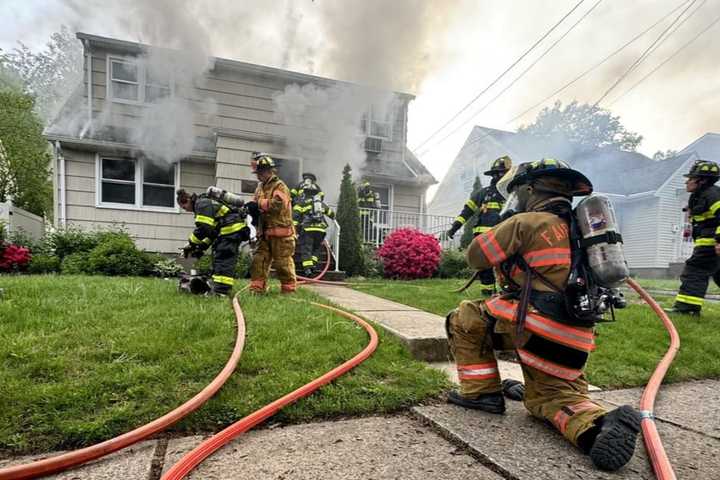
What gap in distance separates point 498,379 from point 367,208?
794cm

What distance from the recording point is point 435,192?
21.7 meters

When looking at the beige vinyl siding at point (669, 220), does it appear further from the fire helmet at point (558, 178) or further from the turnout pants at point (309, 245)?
the fire helmet at point (558, 178)

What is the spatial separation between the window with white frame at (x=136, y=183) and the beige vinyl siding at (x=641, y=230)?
16.4m

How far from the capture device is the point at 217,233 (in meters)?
4.23

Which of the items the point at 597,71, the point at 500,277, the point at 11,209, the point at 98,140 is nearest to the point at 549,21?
the point at 597,71

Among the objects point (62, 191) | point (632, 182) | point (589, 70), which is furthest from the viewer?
point (632, 182)

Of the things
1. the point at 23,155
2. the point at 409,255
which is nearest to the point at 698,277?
the point at 409,255

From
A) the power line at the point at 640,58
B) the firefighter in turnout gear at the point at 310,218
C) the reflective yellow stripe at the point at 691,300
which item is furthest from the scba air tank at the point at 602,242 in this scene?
the power line at the point at 640,58

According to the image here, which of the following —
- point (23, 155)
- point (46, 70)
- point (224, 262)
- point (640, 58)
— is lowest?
point (224, 262)

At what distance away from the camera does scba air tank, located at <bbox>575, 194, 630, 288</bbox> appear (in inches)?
63.2

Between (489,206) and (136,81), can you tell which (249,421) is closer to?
(489,206)

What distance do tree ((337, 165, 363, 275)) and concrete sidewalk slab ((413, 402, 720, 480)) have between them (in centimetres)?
651

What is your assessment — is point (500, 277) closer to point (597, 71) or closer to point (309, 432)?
point (309, 432)

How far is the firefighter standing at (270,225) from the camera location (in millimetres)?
4391
